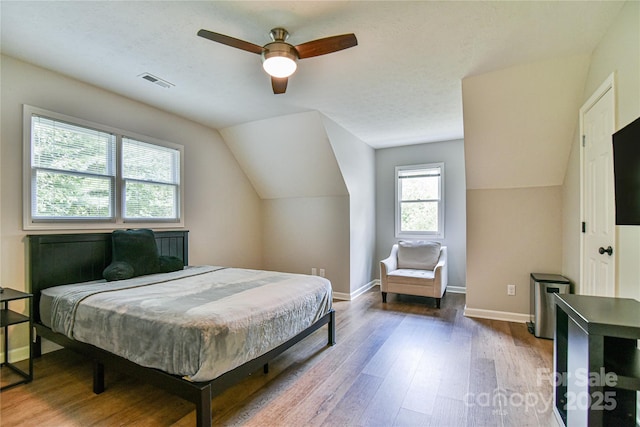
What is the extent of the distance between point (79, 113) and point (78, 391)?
8.27 feet

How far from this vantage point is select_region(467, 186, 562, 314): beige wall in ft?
11.7

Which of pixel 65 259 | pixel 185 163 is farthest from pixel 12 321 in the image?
pixel 185 163

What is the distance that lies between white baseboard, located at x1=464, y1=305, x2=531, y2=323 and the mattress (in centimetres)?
213

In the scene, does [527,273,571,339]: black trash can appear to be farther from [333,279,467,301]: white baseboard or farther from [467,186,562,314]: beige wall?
[333,279,467,301]: white baseboard

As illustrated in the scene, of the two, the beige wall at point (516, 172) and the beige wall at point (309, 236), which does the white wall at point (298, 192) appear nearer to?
the beige wall at point (309, 236)

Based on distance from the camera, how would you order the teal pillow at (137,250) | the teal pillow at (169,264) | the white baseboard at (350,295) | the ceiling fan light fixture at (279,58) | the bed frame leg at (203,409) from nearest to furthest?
the bed frame leg at (203,409) → the ceiling fan light fixture at (279,58) → the teal pillow at (137,250) → the teal pillow at (169,264) → the white baseboard at (350,295)

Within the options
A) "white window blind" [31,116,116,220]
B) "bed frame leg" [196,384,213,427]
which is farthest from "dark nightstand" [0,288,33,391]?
"bed frame leg" [196,384,213,427]

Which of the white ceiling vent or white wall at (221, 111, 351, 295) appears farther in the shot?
white wall at (221, 111, 351, 295)

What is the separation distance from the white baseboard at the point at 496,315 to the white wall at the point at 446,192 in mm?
1031

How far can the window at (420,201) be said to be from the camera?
209 inches

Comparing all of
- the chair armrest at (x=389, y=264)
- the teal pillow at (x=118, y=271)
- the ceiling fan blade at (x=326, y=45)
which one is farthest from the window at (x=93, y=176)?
the chair armrest at (x=389, y=264)

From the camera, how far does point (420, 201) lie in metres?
5.45

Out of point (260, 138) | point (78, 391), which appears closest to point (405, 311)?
point (260, 138)

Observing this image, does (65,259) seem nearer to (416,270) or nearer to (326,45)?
(326,45)
